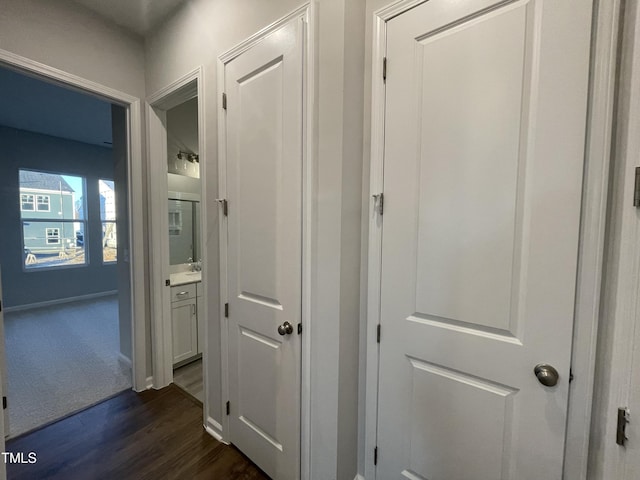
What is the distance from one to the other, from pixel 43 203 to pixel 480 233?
6.53 m

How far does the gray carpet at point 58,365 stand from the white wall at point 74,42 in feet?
2.75

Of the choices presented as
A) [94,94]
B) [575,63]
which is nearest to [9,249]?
[94,94]

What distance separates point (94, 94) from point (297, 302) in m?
2.16

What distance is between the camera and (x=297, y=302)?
4.25 ft

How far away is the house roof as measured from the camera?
4367mm

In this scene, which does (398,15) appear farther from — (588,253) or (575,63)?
(588,253)

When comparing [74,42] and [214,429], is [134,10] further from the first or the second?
[214,429]

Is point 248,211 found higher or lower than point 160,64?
lower

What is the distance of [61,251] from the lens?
4875 mm

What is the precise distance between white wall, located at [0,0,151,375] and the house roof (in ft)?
13.0

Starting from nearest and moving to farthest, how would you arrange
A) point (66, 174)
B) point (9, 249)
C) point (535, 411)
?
1. point (535, 411)
2. point (9, 249)
3. point (66, 174)

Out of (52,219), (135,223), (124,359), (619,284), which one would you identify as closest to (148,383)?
(124,359)

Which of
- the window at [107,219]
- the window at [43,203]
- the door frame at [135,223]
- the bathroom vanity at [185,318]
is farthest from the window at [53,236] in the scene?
the door frame at [135,223]

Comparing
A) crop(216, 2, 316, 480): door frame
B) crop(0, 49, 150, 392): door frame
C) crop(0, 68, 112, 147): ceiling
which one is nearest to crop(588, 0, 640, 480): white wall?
crop(216, 2, 316, 480): door frame
